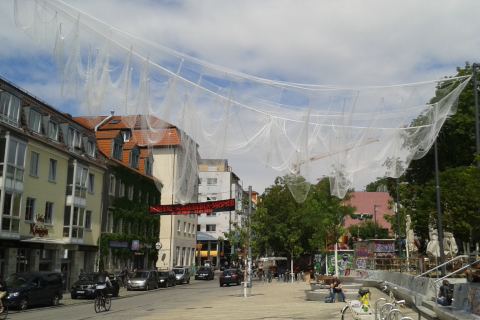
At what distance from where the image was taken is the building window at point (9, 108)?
29819mm

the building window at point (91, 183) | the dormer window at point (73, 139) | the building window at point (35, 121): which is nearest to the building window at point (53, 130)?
the building window at point (35, 121)

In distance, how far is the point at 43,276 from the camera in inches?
997

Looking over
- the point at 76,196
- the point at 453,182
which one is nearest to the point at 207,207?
the point at 76,196

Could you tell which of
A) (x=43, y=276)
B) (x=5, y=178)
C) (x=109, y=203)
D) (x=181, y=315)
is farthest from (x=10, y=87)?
(x=181, y=315)

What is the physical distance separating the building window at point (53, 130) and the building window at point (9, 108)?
160 inches

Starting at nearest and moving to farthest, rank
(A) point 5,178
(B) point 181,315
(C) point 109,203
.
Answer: (B) point 181,315 → (A) point 5,178 → (C) point 109,203

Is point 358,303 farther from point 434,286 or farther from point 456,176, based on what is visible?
point 456,176

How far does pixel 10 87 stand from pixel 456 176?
2513cm

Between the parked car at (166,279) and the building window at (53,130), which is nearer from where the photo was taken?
the building window at (53,130)

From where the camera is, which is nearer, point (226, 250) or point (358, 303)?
point (358, 303)

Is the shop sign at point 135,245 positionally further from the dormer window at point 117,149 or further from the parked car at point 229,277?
the parked car at point 229,277

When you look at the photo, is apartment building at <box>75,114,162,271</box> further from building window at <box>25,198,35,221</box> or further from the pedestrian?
the pedestrian

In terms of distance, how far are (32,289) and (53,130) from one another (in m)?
14.8

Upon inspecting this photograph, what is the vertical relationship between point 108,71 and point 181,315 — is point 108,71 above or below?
above
